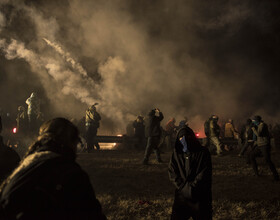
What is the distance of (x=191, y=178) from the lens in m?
3.55

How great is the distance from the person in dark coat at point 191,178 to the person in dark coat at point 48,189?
2.05m

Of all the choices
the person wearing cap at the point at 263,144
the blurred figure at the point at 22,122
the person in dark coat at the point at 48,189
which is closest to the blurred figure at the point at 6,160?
the person in dark coat at the point at 48,189

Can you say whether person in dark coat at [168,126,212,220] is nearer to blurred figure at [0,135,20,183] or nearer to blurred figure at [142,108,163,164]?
blurred figure at [0,135,20,183]

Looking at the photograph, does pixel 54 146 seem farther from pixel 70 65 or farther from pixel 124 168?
pixel 70 65

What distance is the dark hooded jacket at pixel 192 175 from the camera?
11.2 feet

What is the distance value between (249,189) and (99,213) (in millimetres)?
5858

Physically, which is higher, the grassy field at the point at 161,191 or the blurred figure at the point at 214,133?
the blurred figure at the point at 214,133

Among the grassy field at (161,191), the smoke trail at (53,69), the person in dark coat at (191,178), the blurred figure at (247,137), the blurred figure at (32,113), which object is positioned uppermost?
the smoke trail at (53,69)

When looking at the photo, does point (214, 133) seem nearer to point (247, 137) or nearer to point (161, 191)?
point (247, 137)

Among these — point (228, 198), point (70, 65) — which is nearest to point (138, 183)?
point (228, 198)

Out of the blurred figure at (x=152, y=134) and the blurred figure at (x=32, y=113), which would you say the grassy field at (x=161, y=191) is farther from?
the blurred figure at (x=32, y=113)

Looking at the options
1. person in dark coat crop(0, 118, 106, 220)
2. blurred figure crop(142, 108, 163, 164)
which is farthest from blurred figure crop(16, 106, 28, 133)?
person in dark coat crop(0, 118, 106, 220)

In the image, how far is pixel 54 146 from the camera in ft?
5.56

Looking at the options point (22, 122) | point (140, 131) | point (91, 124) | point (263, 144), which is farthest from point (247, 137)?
Result: point (22, 122)
